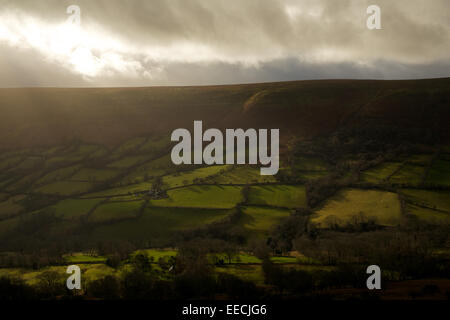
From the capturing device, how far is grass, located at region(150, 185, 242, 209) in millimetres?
52031

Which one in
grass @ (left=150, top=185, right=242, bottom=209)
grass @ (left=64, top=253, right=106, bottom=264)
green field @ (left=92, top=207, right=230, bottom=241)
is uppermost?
grass @ (left=150, top=185, right=242, bottom=209)

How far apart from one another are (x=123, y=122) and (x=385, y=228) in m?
84.3

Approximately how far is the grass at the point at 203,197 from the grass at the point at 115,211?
10.5ft

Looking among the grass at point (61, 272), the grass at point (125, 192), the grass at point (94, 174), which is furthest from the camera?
the grass at point (94, 174)

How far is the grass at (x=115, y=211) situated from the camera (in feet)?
166

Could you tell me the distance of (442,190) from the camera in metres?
50.5

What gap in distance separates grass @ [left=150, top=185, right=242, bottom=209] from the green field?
1.67m

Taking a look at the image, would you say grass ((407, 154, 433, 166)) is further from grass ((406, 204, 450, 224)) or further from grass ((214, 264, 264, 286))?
grass ((214, 264, 264, 286))

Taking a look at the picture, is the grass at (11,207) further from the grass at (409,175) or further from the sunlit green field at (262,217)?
the grass at (409,175)

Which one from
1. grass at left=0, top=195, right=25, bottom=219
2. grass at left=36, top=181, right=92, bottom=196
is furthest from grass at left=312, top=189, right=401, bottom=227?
grass at left=0, top=195, right=25, bottom=219

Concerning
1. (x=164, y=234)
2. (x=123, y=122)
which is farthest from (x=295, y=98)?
(x=164, y=234)

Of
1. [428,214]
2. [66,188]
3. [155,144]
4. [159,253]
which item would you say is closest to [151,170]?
[155,144]

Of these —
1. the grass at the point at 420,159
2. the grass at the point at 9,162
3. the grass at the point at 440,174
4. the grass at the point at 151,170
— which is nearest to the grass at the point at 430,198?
the grass at the point at 440,174
